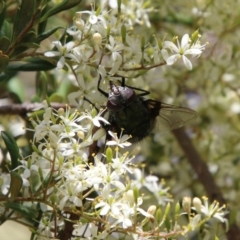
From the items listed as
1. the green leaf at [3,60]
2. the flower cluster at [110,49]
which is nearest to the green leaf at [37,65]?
the flower cluster at [110,49]

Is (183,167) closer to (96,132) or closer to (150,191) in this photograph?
(150,191)

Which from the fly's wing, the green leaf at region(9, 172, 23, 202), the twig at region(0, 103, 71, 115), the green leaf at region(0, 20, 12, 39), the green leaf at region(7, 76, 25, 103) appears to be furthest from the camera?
the green leaf at region(7, 76, 25, 103)

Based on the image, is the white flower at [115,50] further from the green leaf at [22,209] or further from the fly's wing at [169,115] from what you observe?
the green leaf at [22,209]

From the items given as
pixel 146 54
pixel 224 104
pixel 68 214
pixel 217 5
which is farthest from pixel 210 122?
pixel 68 214

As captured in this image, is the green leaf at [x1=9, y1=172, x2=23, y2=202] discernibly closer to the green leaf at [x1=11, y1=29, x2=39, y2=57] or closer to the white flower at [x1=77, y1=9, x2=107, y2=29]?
the green leaf at [x1=11, y1=29, x2=39, y2=57]

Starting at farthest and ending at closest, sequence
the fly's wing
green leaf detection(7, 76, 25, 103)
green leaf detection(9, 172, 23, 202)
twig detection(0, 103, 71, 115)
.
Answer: green leaf detection(7, 76, 25, 103), twig detection(0, 103, 71, 115), the fly's wing, green leaf detection(9, 172, 23, 202)

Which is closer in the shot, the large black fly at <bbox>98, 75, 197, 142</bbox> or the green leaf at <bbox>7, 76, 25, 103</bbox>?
the large black fly at <bbox>98, 75, 197, 142</bbox>

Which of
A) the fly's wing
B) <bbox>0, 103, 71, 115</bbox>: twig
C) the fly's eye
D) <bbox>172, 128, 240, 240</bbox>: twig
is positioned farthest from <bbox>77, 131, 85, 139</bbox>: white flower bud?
<bbox>172, 128, 240, 240</bbox>: twig

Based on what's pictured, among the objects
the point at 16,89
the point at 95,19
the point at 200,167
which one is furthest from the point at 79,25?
the point at 200,167
